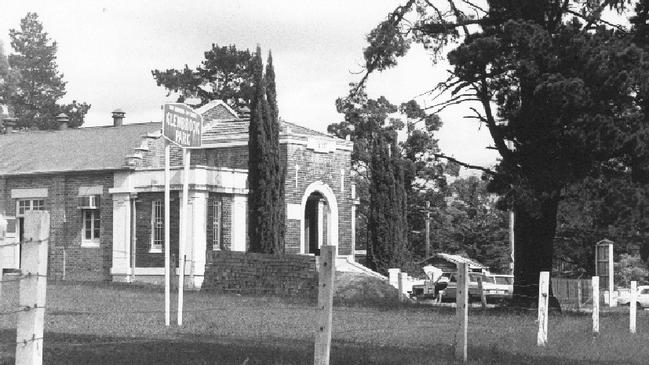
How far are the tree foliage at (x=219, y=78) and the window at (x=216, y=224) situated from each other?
32076 mm

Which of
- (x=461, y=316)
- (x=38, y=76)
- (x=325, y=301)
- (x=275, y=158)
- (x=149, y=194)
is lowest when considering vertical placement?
(x=461, y=316)

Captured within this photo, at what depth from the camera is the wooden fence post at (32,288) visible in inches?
286

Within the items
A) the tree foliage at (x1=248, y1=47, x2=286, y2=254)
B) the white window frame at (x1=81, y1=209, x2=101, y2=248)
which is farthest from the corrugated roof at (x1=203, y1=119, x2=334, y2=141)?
the white window frame at (x1=81, y1=209, x2=101, y2=248)

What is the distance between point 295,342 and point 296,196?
32.7m

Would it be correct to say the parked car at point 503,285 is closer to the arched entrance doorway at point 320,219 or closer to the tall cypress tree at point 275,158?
the arched entrance doorway at point 320,219

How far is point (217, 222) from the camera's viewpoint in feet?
152

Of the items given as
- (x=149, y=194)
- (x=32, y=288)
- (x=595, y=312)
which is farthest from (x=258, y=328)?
(x=149, y=194)

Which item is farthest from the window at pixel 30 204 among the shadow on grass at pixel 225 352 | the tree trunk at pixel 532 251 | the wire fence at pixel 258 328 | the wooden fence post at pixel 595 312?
the shadow on grass at pixel 225 352

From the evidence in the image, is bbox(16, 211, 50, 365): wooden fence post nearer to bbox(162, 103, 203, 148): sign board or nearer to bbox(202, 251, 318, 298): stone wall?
bbox(162, 103, 203, 148): sign board

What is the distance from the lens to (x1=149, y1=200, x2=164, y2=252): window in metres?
46.2

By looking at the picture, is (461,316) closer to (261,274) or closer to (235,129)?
(261,274)

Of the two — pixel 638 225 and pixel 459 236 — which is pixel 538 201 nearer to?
pixel 638 225

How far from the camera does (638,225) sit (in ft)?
91.1

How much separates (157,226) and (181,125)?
2706 cm
